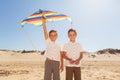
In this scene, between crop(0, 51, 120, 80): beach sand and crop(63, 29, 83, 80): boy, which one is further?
crop(0, 51, 120, 80): beach sand

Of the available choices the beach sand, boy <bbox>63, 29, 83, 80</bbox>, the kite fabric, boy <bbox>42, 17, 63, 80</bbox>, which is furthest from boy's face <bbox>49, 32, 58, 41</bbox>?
the beach sand

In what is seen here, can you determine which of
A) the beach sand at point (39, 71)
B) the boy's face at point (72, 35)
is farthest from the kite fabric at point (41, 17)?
the beach sand at point (39, 71)

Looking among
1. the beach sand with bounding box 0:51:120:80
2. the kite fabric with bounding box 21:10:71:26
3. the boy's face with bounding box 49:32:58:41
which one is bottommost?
the beach sand with bounding box 0:51:120:80

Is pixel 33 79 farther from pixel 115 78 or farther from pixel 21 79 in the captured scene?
pixel 115 78

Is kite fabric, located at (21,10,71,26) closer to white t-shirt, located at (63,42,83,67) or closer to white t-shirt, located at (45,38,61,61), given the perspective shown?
white t-shirt, located at (45,38,61,61)

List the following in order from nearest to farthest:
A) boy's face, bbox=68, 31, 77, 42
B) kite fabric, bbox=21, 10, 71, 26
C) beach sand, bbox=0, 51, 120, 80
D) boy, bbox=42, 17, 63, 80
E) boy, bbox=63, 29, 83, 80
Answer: boy, bbox=63, 29, 83, 80, boy's face, bbox=68, 31, 77, 42, boy, bbox=42, 17, 63, 80, kite fabric, bbox=21, 10, 71, 26, beach sand, bbox=0, 51, 120, 80

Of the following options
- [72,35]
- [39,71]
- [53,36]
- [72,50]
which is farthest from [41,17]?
[39,71]

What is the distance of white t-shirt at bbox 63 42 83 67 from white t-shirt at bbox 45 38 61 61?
11.4 inches

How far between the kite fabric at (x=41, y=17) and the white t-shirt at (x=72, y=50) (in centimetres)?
148

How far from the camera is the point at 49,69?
722 cm

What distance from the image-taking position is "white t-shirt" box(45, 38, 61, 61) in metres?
7.25

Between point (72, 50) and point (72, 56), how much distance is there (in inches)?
6.0

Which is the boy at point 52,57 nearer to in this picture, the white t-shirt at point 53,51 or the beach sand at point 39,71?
the white t-shirt at point 53,51

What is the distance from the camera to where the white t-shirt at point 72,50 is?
6.96 metres
